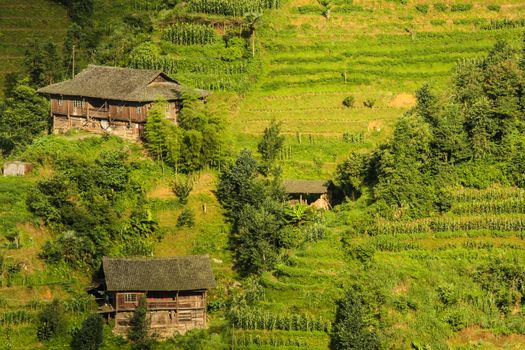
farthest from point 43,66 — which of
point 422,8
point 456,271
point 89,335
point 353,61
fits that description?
point 456,271

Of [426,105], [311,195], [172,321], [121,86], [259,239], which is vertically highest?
[426,105]

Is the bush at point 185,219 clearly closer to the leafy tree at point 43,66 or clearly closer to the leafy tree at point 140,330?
the leafy tree at point 140,330

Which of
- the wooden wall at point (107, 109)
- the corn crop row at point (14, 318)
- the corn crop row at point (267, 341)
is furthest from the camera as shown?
the wooden wall at point (107, 109)

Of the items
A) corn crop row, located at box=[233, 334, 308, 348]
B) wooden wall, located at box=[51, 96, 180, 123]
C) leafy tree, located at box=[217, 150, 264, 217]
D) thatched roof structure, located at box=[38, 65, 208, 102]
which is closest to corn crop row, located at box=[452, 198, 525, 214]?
leafy tree, located at box=[217, 150, 264, 217]

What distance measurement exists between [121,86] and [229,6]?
1339cm

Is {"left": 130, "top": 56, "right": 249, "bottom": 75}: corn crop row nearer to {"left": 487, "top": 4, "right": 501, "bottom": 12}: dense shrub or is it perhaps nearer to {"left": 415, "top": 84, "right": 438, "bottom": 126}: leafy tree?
{"left": 415, "top": 84, "right": 438, "bottom": 126}: leafy tree

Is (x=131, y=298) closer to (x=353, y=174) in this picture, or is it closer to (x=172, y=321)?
(x=172, y=321)

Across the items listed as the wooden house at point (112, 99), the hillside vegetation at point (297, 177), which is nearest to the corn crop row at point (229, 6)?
the hillside vegetation at point (297, 177)

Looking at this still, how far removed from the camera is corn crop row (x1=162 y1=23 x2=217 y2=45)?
84.7 m

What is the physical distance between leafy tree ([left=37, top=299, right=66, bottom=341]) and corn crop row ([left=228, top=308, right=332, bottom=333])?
820 centimetres

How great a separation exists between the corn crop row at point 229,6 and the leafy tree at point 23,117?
11906 mm

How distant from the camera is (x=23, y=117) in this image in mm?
82875

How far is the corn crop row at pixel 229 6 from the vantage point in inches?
3413

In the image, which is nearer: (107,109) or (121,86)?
(121,86)
